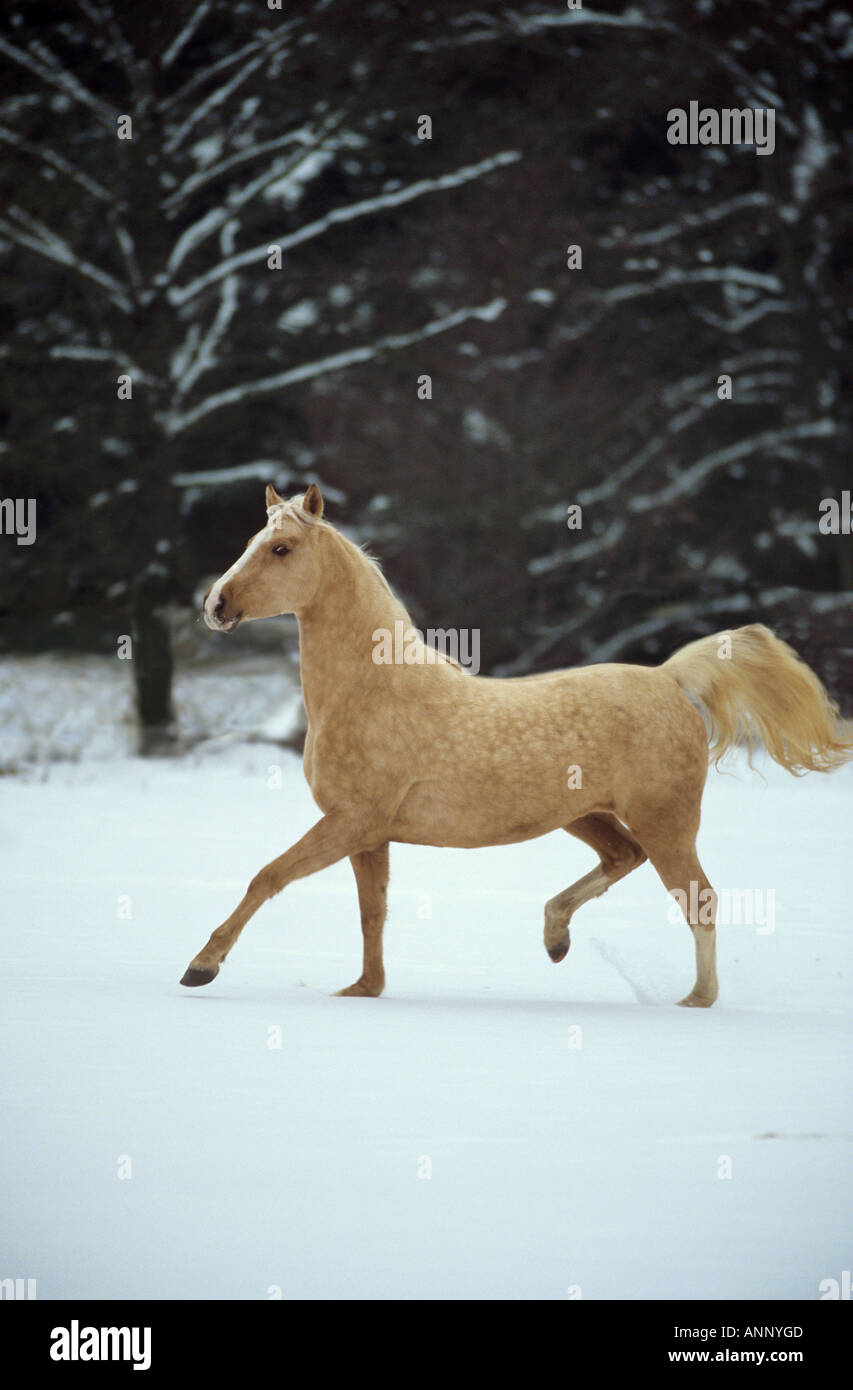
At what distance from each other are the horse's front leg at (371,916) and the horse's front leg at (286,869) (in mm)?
254

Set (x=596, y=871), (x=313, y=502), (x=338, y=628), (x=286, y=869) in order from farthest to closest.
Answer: (x=596, y=871), (x=338, y=628), (x=313, y=502), (x=286, y=869)

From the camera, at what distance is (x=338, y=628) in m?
5.66

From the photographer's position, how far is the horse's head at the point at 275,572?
5.38m

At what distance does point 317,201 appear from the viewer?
14.6 meters

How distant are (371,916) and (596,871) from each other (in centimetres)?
87

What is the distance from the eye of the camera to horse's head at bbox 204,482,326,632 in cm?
538

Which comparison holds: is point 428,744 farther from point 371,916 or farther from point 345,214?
point 345,214

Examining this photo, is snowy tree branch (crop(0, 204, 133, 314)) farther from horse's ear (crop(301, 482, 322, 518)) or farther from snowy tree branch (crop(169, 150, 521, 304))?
horse's ear (crop(301, 482, 322, 518))

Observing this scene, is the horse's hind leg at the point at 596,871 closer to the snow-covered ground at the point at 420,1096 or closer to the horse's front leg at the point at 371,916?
the snow-covered ground at the point at 420,1096


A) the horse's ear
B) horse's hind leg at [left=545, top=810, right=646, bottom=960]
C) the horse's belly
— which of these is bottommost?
horse's hind leg at [left=545, top=810, right=646, bottom=960]

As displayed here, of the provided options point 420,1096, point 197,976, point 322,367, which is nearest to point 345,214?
point 322,367

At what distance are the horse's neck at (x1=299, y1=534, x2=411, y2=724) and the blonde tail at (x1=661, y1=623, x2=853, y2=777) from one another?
1.13 meters

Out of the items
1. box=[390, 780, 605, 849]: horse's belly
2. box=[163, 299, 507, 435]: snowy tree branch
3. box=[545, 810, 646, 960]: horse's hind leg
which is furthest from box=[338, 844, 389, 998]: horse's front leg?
box=[163, 299, 507, 435]: snowy tree branch

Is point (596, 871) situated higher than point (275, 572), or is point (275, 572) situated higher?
point (275, 572)
